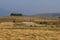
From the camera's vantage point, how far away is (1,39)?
269 inches

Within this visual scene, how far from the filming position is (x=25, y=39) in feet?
22.9

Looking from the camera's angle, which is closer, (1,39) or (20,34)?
(1,39)

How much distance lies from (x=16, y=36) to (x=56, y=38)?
1454mm

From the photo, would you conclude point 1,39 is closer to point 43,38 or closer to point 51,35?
point 43,38

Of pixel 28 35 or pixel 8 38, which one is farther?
pixel 28 35

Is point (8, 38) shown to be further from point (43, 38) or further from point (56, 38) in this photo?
point (56, 38)

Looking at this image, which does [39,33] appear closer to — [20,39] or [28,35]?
[28,35]

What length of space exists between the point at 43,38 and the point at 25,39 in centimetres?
67

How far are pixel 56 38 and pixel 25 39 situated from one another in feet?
3.70

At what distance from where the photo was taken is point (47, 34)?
7.83 meters

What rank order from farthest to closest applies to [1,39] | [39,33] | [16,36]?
1. [39,33]
2. [16,36]
3. [1,39]

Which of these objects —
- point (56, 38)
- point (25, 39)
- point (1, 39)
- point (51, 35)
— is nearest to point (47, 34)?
point (51, 35)

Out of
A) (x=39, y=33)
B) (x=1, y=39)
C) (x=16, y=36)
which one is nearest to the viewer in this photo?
(x=1, y=39)

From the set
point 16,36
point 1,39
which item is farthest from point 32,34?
point 1,39
